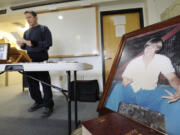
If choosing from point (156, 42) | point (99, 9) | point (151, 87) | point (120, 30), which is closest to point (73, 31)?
point (99, 9)

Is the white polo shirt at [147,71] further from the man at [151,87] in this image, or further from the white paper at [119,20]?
the white paper at [119,20]

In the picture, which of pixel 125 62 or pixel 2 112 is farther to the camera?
pixel 2 112

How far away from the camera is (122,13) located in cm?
195

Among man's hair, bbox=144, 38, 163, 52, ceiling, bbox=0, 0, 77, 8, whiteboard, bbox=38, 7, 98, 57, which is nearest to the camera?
man's hair, bbox=144, 38, 163, 52

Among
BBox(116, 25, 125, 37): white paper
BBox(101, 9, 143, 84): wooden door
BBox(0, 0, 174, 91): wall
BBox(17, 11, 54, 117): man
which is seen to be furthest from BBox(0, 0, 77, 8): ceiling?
BBox(116, 25, 125, 37): white paper

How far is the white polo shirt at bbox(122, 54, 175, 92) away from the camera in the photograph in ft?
1.34

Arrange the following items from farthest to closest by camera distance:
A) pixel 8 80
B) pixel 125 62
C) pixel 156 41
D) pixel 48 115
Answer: pixel 8 80 → pixel 48 115 → pixel 125 62 → pixel 156 41

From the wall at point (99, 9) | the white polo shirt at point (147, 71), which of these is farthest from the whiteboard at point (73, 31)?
the white polo shirt at point (147, 71)

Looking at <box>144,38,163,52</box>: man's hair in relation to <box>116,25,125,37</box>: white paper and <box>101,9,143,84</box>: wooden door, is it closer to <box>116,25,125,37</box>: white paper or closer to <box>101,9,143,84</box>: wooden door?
<box>101,9,143,84</box>: wooden door

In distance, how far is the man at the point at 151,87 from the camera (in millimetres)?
349

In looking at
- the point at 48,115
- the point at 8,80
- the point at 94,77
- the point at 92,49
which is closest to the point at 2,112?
the point at 48,115

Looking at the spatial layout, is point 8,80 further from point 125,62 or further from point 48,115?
point 125,62

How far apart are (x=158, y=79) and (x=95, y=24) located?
1.77m

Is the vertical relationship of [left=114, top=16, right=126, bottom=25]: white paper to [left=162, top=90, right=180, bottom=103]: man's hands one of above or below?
above
